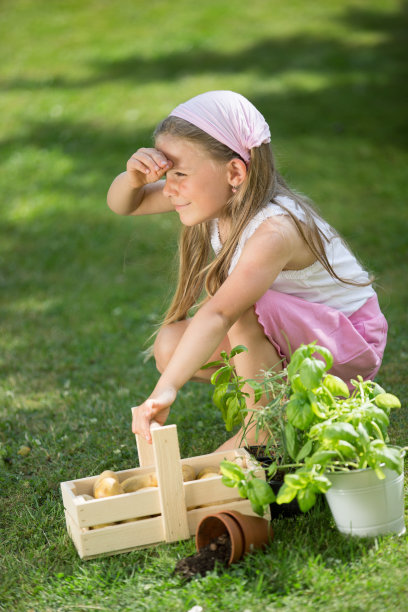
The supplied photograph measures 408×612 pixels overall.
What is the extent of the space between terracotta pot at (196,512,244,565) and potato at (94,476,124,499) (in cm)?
31

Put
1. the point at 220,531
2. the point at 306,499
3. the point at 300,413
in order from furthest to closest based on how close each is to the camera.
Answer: the point at 220,531
the point at 300,413
the point at 306,499

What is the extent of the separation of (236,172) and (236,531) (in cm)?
133

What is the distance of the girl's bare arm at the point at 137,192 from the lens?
289 centimetres

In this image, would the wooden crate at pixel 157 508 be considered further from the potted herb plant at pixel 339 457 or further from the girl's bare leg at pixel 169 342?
the girl's bare leg at pixel 169 342

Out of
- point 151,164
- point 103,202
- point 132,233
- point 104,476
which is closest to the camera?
point 104,476

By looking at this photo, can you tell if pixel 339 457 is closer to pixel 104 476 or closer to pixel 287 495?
pixel 287 495

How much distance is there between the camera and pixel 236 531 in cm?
225

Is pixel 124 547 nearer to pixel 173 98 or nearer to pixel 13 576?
pixel 13 576

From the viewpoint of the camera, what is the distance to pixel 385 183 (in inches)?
329

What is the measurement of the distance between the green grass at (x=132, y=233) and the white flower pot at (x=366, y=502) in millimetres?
51

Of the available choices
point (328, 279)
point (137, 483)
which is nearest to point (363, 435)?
point (137, 483)

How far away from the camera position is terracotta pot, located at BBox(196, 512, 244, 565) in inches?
88.2

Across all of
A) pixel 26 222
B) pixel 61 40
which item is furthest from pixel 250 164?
pixel 61 40

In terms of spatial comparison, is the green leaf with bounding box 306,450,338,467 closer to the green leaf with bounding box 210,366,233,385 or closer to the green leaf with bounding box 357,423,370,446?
the green leaf with bounding box 357,423,370,446
